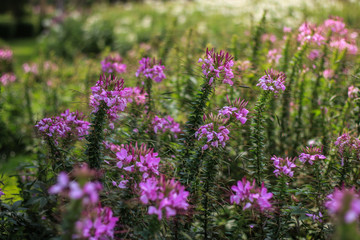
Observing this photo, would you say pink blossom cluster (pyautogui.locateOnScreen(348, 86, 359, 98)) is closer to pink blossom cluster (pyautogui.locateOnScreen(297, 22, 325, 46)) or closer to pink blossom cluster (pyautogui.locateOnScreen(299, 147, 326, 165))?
pink blossom cluster (pyautogui.locateOnScreen(297, 22, 325, 46))

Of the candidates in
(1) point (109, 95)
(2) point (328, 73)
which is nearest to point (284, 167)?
(1) point (109, 95)

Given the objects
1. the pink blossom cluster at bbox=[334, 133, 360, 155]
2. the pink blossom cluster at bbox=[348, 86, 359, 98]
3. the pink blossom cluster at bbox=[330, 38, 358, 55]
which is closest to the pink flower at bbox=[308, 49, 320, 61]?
the pink blossom cluster at bbox=[330, 38, 358, 55]

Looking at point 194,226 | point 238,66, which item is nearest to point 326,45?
point 238,66

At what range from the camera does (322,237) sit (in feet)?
5.94

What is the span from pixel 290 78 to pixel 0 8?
2244 cm

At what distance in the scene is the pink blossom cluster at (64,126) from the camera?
1708mm

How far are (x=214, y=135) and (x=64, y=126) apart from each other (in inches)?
33.1

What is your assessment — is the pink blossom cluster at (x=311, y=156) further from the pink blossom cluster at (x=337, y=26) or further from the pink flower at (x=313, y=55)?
the pink blossom cluster at (x=337, y=26)

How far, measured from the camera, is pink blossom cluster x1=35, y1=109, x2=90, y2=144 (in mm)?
1708

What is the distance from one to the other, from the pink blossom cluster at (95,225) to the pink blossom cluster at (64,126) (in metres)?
0.57

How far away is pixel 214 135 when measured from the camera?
1568mm

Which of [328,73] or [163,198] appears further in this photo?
[328,73]

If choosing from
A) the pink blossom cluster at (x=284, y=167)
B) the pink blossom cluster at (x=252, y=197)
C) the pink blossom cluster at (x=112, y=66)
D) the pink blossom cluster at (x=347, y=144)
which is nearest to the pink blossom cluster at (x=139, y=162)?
the pink blossom cluster at (x=252, y=197)

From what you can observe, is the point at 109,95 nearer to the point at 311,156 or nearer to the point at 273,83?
the point at 273,83
